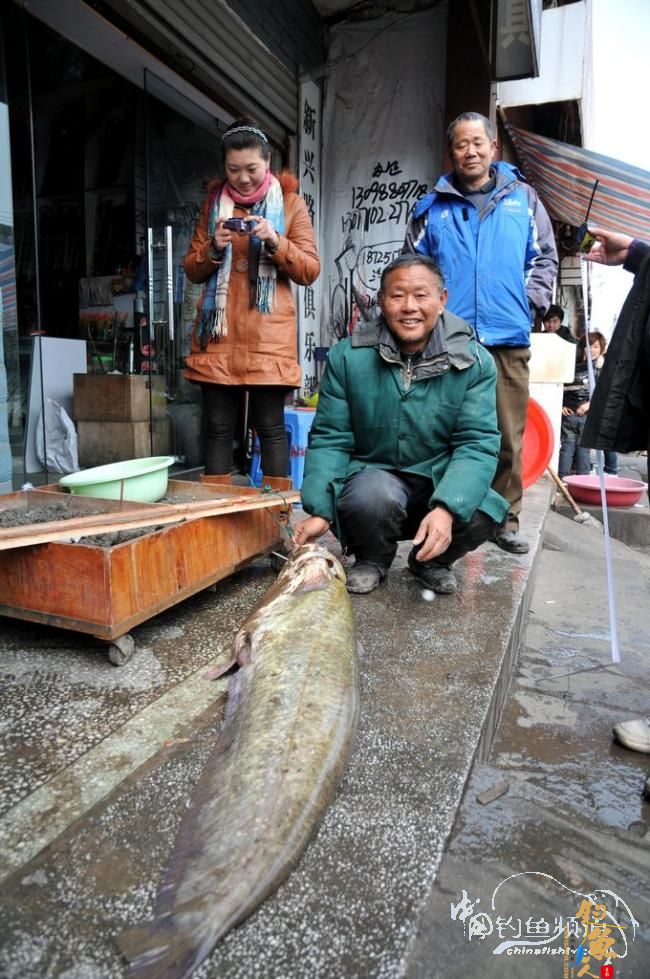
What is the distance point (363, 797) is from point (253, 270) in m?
2.88

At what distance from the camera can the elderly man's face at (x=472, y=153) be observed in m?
3.71

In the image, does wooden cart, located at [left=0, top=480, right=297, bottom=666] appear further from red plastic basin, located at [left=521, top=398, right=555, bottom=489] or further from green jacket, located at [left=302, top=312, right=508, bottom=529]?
red plastic basin, located at [left=521, top=398, right=555, bottom=489]

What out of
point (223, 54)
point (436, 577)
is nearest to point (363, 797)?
point (436, 577)

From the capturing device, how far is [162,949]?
1.18 meters

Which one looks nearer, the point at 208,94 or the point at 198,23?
the point at 198,23

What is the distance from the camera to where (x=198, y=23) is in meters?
5.09

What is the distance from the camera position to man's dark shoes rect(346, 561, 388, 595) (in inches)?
122

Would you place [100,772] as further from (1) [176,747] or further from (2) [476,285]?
(2) [476,285]

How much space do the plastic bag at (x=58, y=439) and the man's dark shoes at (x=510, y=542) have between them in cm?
383

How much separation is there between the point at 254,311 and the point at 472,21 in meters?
4.94

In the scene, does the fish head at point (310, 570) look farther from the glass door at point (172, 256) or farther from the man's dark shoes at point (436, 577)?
the glass door at point (172, 256)

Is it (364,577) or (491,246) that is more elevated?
(491,246)

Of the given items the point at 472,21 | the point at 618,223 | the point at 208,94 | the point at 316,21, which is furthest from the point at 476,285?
the point at 618,223

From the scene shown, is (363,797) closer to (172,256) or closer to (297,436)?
(297,436)
